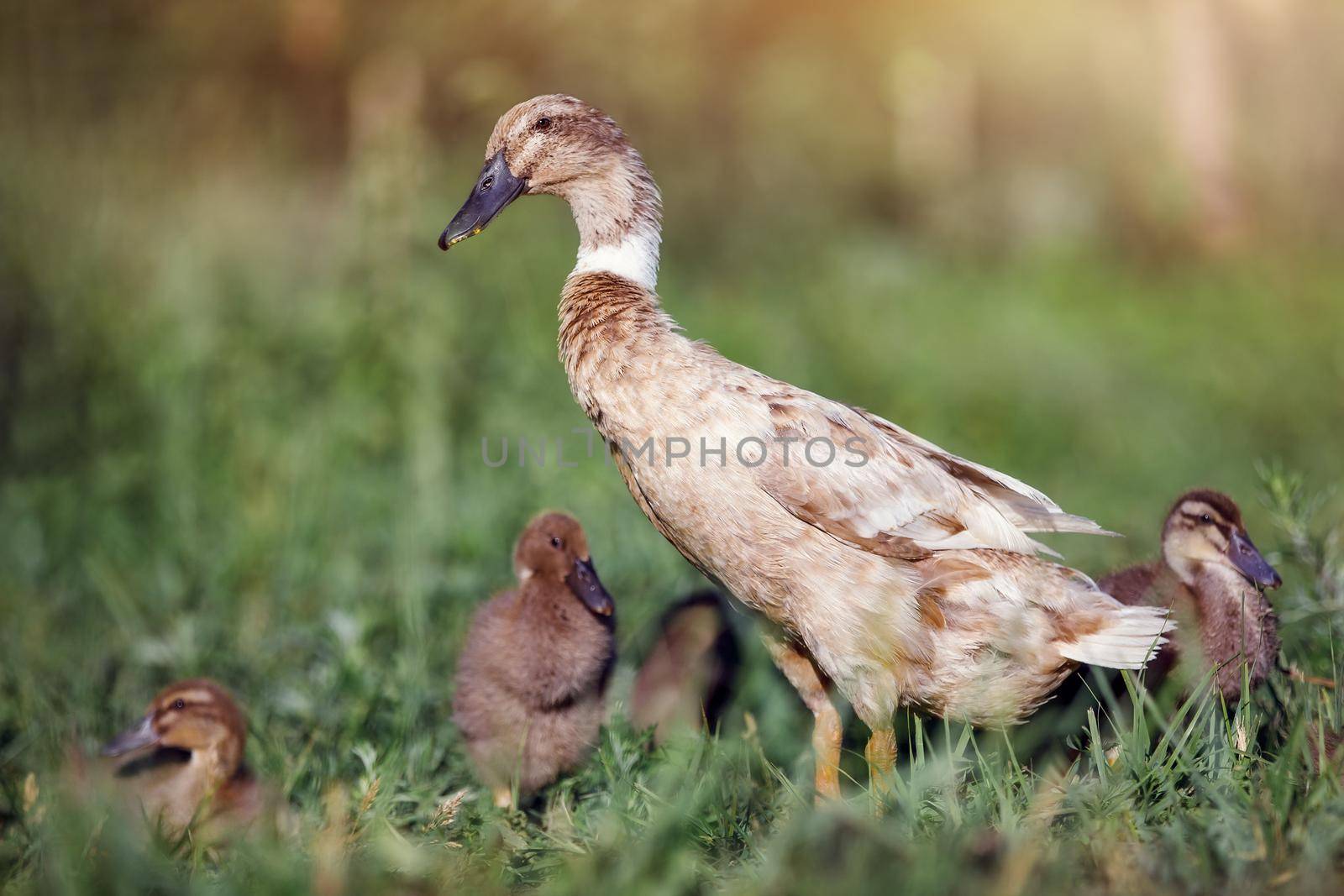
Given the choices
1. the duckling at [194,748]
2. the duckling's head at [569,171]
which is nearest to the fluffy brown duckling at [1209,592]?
the duckling's head at [569,171]

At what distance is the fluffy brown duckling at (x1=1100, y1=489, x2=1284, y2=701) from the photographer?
3699 mm

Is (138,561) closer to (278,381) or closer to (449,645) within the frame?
(278,381)

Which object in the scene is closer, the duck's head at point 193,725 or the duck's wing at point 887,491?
the duck's wing at point 887,491

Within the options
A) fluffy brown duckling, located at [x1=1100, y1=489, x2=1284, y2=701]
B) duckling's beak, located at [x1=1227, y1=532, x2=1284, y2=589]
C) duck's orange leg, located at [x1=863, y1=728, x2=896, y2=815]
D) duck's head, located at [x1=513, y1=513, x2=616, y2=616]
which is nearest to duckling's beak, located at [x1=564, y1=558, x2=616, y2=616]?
duck's head, located at [x1=513, y1=513, x2=616, y2=616]

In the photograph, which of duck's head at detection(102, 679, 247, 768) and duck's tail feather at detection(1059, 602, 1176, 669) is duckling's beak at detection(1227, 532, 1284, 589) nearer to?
duck's tail feather at detection(1059, 602, 1176, 669)

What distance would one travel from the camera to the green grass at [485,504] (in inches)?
113

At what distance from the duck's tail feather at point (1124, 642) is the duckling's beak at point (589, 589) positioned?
1457 mm

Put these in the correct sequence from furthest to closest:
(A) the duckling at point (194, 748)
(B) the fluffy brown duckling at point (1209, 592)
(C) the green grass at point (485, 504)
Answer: (A) the duckling at point (194, 748) < (B) the fluffy brown duckling at point (1209, 592) < (C) the green grass at point (485, 504)

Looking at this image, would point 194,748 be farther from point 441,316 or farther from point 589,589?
point 441,316

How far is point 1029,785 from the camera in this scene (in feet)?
10.5

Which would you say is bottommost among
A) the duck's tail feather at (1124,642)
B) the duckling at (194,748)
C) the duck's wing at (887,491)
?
the duckling at (194,748)

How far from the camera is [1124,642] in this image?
11.2 ft

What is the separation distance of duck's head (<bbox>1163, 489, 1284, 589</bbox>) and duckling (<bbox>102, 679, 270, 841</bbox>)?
3.07 meters

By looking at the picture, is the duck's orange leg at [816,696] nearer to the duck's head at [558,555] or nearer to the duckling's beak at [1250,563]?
the duck's head at [558,555]
